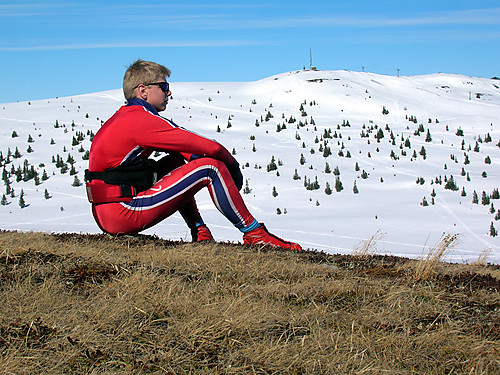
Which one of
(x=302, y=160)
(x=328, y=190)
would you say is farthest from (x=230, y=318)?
(x=302, y=160)

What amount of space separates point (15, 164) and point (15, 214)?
4741 mm

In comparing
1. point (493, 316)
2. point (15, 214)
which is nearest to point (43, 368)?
point (493, 316)

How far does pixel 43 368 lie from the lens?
2.18 metres

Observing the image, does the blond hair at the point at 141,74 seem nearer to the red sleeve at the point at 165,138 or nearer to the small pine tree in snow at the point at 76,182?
the red sleeve at the point at 165,138

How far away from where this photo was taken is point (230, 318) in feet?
8.70

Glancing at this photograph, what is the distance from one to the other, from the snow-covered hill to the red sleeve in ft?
16.0

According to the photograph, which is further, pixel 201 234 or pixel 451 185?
pixel 451 185

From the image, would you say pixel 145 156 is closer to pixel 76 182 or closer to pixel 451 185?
pixel 76 182

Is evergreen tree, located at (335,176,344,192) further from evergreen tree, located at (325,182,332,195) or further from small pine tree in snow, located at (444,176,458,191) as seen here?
small pine tree in snow, located at (444,176,458,191)

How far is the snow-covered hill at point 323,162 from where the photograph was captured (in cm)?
1391

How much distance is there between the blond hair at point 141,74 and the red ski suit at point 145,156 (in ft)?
0.55

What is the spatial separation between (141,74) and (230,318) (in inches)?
111

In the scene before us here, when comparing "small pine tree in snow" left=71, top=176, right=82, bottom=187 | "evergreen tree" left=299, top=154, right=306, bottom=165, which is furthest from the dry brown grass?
"evergreen tree" left=299, top=154, right=306, bottom=165

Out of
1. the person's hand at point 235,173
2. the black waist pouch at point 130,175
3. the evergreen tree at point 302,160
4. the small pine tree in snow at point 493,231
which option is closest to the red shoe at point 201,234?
the person's hand at point 235,173
